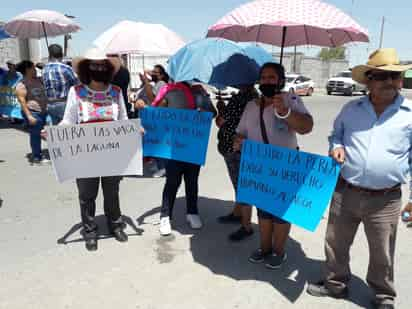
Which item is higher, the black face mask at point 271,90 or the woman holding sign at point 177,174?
the black face mask at point 271,90

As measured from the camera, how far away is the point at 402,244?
3.87 meters

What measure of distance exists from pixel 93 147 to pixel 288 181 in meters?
1.79

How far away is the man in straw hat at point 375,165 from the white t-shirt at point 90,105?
1923 mm

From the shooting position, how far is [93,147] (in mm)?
3531

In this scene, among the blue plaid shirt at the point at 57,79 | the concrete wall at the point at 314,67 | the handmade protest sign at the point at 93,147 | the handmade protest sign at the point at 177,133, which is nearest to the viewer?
the handmade protest sign at the point at 93,147

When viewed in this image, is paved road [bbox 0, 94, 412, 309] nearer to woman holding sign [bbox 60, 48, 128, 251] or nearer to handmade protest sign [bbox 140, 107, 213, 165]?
woman holding sign [bbox 60, 48, 128, 251]

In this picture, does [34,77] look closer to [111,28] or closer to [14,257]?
[111,28]

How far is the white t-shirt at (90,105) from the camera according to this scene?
3.32 meters

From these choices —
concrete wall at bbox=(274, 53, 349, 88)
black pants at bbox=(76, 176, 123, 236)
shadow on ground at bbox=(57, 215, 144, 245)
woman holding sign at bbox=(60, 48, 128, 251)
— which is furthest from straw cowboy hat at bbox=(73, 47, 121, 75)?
concrete wall at bbox=(274, 53, 349, 88)

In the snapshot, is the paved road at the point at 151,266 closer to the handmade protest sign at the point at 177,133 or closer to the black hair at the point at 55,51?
the handmade protest sign at the point at 177,133

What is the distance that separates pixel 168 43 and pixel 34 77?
10.5ft

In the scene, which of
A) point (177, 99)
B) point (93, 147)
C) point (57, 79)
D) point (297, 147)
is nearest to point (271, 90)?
point (297, 147)

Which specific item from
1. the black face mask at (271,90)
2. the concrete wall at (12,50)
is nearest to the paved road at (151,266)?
the black face mask at (271,90)

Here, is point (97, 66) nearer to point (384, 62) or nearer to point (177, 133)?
point (177, 133)
